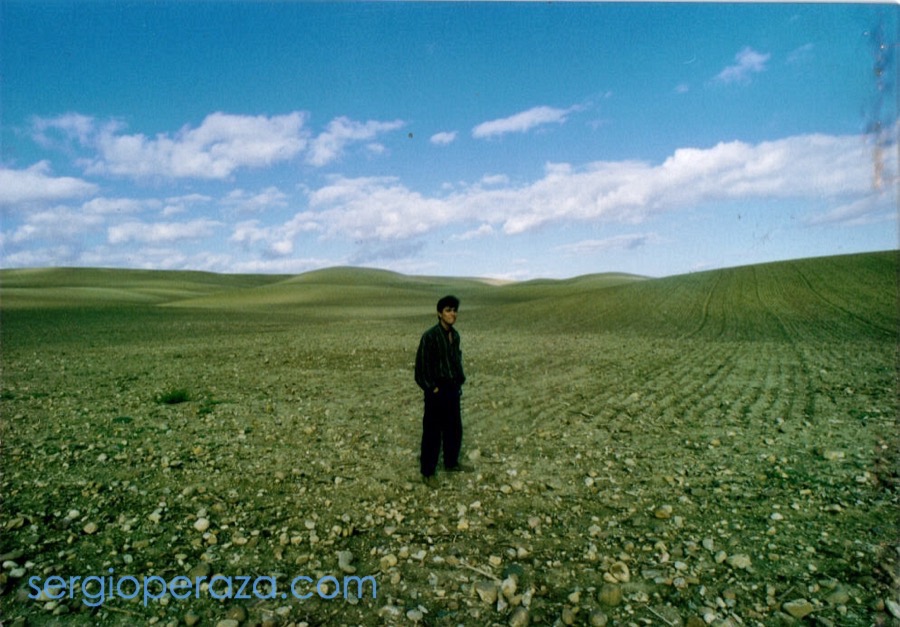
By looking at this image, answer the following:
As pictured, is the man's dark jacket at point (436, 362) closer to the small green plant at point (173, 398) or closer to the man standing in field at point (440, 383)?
the man standing in field at point (440, 383)

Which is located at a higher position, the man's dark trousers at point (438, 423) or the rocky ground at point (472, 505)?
the man's dark trousers at point (438, 423)

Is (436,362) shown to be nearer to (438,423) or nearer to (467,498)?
(438,423)

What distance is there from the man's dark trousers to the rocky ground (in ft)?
1.39

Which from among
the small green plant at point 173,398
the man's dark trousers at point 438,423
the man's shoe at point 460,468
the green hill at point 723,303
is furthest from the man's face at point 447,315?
the green hill at point 723,303

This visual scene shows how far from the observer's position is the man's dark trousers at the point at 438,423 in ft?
22.6

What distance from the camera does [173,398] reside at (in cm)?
1165

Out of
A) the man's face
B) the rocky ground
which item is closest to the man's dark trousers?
the rocky ground

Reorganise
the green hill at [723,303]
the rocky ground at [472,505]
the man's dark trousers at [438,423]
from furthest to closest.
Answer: the green hill at [723,303] → the man's dark trousers at [438,423] → the rocky ground at [472,505]

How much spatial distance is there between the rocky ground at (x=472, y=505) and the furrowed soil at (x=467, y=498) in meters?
0.03

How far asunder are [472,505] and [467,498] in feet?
0.74

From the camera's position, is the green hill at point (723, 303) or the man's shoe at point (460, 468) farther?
the green hill at point (723, 303)

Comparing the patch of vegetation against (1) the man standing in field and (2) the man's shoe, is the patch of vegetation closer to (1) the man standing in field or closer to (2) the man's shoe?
(1) the man standing in field

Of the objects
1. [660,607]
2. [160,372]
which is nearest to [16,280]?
[160,372]

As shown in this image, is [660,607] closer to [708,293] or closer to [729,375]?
[729,375]
